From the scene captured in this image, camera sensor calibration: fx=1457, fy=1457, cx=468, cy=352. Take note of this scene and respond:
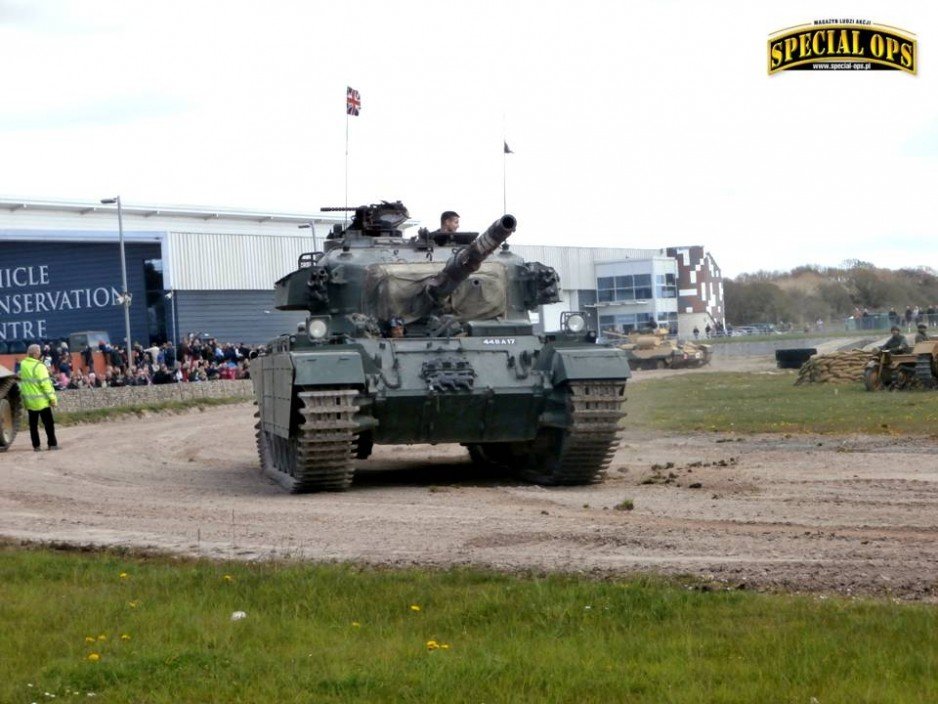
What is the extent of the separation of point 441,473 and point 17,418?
10517mm

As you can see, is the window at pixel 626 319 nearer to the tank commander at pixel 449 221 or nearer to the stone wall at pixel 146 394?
the stone wall at pixel 146 394

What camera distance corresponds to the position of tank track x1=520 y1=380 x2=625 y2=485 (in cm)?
1602

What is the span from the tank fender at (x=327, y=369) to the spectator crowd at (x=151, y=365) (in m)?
26.2

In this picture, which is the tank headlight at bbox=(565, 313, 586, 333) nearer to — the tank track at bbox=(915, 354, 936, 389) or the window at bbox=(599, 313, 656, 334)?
the tank track at bbox=(915, 354, 936, 389)

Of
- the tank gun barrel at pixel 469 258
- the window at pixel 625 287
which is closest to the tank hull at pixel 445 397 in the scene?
the tank gun barrel at pixel 469 258

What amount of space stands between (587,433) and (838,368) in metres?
22.7

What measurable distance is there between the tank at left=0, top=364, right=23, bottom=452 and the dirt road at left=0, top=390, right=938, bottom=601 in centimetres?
275

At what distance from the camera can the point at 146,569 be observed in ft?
33.1

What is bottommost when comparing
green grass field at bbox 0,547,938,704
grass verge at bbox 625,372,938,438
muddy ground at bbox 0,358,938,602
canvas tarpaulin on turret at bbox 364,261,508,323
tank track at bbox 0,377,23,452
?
grass verge at bbox 625,372,938,438

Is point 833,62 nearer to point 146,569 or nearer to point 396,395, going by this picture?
point 396,395

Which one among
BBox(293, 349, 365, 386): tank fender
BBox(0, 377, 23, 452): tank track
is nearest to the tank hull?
BBox(293, 349, 365, 386): tank fender

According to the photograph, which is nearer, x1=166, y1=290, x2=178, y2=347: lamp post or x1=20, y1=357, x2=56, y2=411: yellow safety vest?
x1=20, y1=357, x2=56, y2=411: yellow safety vest

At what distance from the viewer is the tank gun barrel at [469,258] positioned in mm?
15734

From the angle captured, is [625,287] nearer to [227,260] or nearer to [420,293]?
[227,260]
